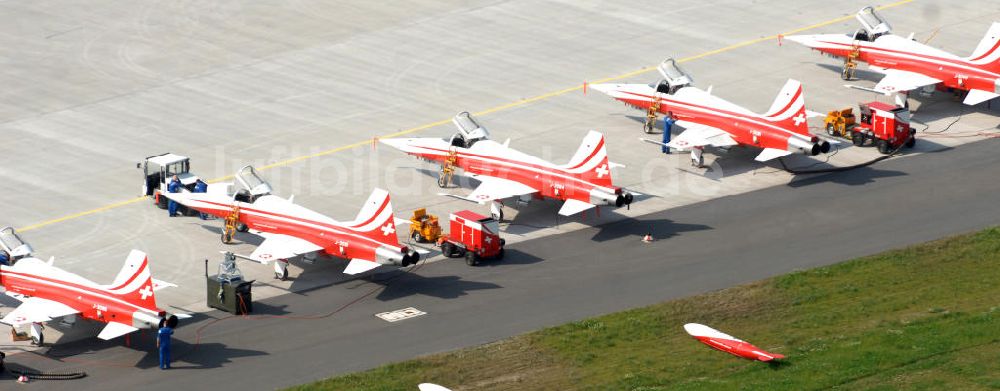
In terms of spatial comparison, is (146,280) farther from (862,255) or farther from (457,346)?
(862,255)

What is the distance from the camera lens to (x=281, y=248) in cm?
7881

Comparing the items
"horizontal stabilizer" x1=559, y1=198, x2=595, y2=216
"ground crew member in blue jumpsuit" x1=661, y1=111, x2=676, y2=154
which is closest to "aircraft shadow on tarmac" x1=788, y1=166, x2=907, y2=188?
"ground crew member in blue jumpsuit" x1=661, y1=111, x2=676, y2=154

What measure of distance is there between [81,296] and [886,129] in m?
42.3

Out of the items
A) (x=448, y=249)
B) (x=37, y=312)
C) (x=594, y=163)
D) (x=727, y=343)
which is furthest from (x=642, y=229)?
(x=37, y=312)

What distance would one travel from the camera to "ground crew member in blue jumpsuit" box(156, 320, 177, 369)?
69938 mm

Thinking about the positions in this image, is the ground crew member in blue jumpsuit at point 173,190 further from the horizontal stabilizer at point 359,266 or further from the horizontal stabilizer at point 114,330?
the horizontal stabilizer at point 114,330

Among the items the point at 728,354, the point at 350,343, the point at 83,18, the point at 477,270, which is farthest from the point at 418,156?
the point at 83,18

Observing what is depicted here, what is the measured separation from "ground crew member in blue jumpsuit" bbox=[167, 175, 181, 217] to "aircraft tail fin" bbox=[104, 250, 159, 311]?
1453 centimetres

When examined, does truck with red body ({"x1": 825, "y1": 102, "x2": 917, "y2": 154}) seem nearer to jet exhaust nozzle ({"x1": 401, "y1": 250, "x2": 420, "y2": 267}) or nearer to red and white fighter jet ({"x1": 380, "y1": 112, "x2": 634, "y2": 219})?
red and white fighter jet ({"x1": 380, "y1": 112, "x2": 634, "y2": 219})

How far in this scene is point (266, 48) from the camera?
109062mm

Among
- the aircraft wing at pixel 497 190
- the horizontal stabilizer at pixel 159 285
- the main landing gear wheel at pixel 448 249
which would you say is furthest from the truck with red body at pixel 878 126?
the horizontal stabilizer at pixel 159 285

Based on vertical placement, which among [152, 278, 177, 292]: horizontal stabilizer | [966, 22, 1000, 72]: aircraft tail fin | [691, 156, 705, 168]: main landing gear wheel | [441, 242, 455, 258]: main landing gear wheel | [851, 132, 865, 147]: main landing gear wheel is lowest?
[152, 278, 177, 292]: horizontal stabilizer

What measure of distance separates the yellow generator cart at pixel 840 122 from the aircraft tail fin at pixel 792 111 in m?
6.29

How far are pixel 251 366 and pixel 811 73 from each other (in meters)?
45.8
